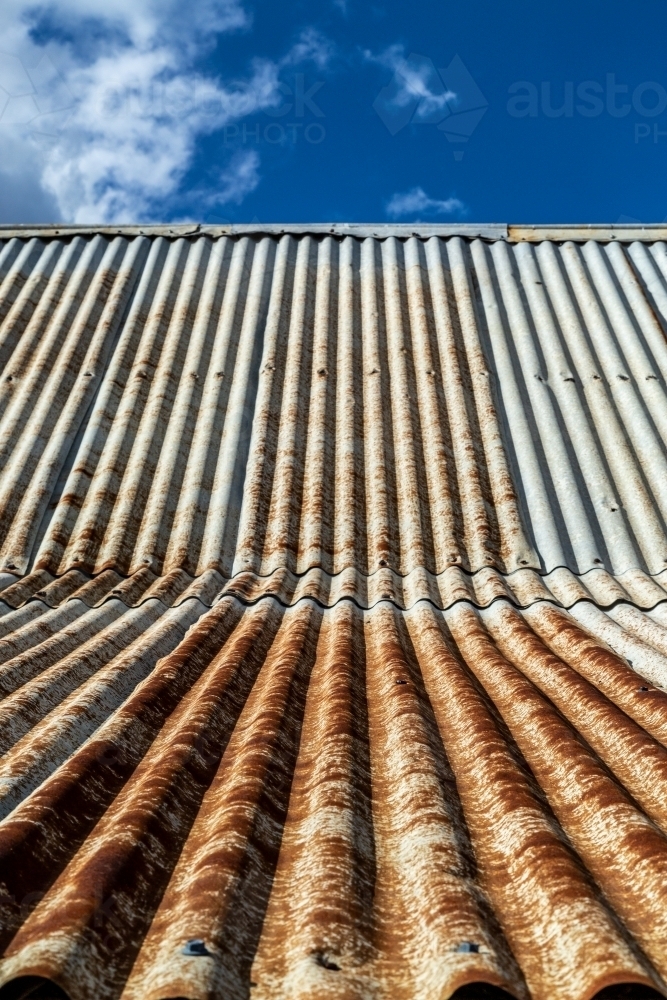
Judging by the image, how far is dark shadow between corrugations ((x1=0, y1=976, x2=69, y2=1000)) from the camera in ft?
4.41

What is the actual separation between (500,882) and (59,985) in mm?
970

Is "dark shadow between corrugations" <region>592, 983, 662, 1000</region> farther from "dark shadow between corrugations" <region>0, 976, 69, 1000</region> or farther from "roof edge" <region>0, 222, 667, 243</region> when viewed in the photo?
"roof edge" <region>0, 222, 667, 243</region>

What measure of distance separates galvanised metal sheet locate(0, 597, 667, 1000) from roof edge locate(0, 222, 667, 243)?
5.29 meters

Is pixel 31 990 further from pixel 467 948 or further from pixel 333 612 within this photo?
pixel 333 612

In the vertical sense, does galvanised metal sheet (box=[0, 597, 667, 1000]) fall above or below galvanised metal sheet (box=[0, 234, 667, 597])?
below

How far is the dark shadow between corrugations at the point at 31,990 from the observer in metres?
1.34

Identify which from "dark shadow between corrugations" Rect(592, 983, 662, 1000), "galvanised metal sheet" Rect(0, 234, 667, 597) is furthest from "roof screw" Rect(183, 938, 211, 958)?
"galvanised metal sheet" Rect(0, 234, 667, 597)

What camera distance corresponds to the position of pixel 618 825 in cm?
186

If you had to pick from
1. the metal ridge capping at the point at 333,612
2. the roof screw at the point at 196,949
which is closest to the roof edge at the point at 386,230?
the metal ridge capping at the point at 333,612

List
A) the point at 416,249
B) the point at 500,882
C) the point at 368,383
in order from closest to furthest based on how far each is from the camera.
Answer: the point at 500,882
the point at 368,383
the point at 416,249

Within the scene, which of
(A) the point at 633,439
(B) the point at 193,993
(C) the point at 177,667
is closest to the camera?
(B) the point at 193,993

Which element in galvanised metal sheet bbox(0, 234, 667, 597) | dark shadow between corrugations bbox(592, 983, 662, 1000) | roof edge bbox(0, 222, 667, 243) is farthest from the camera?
roof edge bbox(0, 222, 667, 243)

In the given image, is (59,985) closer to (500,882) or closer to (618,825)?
(500,882)

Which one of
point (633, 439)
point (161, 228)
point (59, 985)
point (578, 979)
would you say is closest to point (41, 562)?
point (59, 985)
